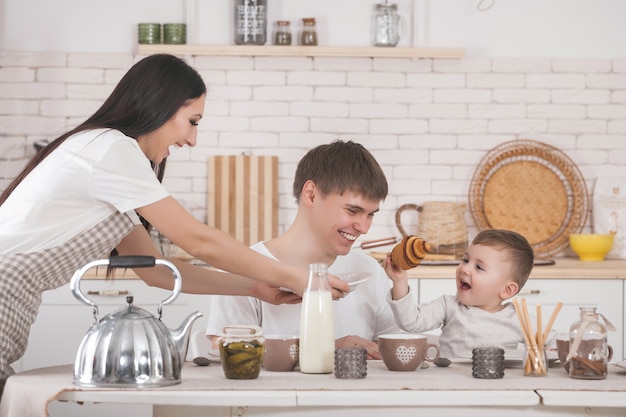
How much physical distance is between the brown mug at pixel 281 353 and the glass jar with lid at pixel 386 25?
9.22 ft

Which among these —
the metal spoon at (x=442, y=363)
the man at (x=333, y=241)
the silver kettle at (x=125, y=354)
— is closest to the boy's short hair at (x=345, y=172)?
the man at (x=333, y=241)

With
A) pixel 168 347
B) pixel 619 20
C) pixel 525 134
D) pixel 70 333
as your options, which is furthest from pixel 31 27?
pixel 168 347

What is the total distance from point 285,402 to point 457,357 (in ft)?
2.85

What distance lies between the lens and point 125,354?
6.50 ft

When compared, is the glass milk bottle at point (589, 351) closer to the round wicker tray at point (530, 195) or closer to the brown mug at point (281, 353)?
the brown mug at point (281, 353)

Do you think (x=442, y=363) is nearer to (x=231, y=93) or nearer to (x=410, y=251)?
(x=410, y=251)

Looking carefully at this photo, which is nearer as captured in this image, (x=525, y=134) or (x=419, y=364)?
(x=419, y=364)

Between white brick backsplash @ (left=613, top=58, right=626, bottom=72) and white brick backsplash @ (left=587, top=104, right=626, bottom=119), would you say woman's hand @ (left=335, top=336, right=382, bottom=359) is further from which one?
white brick backsplash @ (left=613, top=58, right=626, bottom=72)

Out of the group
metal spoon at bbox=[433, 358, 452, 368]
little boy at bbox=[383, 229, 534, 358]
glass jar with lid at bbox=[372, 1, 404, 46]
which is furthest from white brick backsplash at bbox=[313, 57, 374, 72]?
metal spoon at bbox=[433, 358, 452, 368]

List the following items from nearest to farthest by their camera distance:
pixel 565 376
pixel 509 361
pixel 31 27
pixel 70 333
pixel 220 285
→ pixel 565 376
pixel 509 361
pixel 220 285
pixel 70 333
pixel 31 27

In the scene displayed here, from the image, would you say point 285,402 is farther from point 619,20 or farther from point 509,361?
point 619,20

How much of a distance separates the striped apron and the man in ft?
1.59

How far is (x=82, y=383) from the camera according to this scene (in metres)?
1.99

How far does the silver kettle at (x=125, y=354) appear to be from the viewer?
1.98 meters
